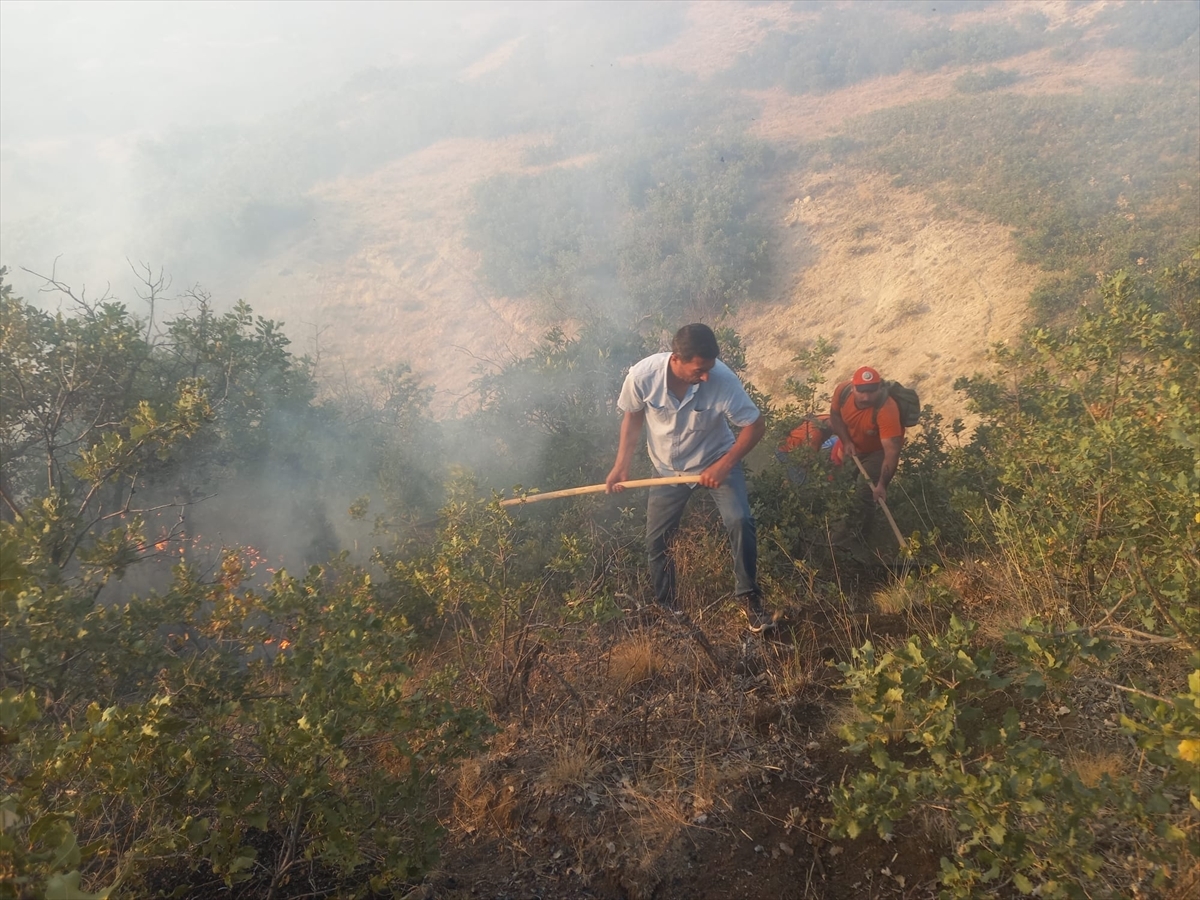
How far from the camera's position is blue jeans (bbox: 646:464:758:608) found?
3.64 metres

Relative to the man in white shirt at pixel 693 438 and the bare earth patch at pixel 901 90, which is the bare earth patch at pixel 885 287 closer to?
the bare earth patch at pixel 901 90

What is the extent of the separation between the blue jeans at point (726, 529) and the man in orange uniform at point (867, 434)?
4.41 feet

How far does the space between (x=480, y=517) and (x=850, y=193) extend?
1342 cm

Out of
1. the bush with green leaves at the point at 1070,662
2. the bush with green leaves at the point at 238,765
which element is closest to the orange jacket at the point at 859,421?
the bush with green leaves at the point at 1070,662

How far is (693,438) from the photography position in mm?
3799

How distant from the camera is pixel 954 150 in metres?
14.5

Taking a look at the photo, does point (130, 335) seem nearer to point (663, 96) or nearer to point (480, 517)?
point (480, 517)

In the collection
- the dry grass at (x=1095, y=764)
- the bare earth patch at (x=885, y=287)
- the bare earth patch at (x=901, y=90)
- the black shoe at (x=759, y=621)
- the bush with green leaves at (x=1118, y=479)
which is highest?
the bare earth patch at (x=901, y=90)

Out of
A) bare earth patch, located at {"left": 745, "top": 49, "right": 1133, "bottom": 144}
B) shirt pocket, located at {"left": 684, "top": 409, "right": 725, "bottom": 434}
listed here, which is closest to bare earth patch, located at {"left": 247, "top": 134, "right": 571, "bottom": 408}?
bare earth patch, located at {"left": 745, "top": 49, "right": 1133, "bottom": 144}

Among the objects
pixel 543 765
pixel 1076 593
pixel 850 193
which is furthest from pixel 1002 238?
pixel 543 765

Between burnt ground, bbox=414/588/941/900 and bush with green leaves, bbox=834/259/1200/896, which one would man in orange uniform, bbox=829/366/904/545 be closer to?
bush with green leaves, bbox=834/259/1200/896

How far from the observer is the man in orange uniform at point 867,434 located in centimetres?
480

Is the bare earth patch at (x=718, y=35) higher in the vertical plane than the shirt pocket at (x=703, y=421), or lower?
higher

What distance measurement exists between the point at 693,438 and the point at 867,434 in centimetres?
194
